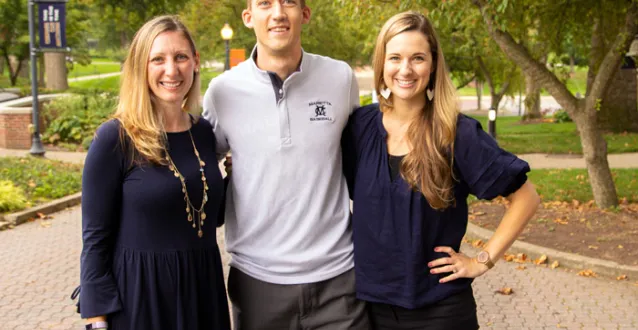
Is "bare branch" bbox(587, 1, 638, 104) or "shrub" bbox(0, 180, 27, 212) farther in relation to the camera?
"shrub" bbox(0, 180, 27, 212)

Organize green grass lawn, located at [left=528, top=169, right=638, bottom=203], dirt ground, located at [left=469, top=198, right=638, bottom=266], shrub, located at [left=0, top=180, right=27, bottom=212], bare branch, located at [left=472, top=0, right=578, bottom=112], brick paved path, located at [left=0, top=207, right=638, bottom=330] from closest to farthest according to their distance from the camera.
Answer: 1. brick paved path, located at [left=0, top=207, right=638, bottom=330]
2. dirt ground, located at [left=469, top=198, right=638, bottom=266]
3. bare branch, located at [left=472, top=0, right=578, bottom=112]
4. shrub, located at [left=0, top=180, right=27, bottom=212]
5. green grass lawn, located at [left=528, top=169, right=638, bottom=203]

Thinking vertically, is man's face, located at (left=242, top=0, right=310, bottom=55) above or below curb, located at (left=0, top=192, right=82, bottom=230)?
above

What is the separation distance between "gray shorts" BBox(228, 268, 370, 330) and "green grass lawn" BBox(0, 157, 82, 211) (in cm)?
856

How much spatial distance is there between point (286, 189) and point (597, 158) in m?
7.84

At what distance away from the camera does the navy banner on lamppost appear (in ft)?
55.9

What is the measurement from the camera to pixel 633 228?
910 cm

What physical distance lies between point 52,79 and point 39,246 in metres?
22.5

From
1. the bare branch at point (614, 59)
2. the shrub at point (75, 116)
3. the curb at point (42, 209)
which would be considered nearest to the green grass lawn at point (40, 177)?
the curb at point (42, 209)

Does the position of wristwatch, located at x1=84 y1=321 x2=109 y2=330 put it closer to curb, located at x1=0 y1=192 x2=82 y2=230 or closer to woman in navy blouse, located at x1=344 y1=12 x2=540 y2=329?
woman in navy blouse, located at x1=344 y1=12 x2=540 y2=329

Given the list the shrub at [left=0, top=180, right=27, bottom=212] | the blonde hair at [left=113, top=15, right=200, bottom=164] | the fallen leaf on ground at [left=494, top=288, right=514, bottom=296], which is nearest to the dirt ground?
the fallen leaf on ground at [left=494, top=288, right=514, bottom=296]

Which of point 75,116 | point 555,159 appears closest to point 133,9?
point 75,116

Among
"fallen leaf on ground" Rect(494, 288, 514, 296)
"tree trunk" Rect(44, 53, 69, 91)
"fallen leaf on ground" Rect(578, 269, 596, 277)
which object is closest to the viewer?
"fallen leaf on ground" Rect(494, 288, 514, 296)

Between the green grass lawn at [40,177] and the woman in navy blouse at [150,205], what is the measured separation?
8.53 metres

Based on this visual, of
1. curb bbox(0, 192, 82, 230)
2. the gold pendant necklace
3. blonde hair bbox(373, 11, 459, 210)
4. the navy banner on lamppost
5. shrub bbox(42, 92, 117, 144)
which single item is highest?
the navy banner on lamppost
